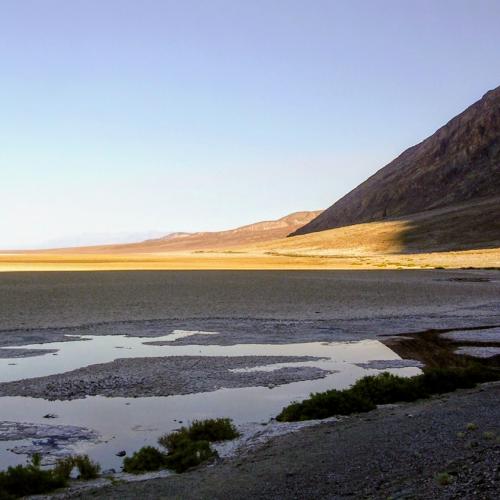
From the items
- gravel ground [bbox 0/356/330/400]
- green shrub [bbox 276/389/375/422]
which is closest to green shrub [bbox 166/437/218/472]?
green shrub [bbox 276/389/375/422]

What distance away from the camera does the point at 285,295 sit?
3944cm

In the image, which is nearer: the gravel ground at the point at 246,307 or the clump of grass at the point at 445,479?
the clump of grass at the point at 445,479

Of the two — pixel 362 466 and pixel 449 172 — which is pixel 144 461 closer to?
pixel 362 466

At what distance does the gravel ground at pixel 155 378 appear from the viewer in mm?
14609

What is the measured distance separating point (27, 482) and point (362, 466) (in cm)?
412

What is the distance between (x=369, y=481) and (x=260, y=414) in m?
4.57

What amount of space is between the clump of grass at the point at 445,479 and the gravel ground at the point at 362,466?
0.02 m

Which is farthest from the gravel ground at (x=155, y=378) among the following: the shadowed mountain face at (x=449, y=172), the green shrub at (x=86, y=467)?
the shadowed mountain face at (x=449, y=172)

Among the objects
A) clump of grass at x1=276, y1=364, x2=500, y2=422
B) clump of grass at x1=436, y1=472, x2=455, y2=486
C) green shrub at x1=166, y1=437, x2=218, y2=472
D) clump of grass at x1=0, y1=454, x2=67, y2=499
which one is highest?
clump of grass at x1=0, y1=454, x2=67, y2=499

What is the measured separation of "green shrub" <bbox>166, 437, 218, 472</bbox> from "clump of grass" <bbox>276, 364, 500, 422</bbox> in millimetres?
2279

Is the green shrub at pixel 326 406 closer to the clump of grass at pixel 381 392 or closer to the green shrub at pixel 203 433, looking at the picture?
the clump of grass at pixel 381 392

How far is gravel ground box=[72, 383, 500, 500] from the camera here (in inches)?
309

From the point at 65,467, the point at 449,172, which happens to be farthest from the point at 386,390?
the point at 449,172

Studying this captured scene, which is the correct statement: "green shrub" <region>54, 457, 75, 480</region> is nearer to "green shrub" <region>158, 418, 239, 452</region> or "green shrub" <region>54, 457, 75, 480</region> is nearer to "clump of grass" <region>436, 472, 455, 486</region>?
"green shrub" <region>158, 418, 239, 452</region>
